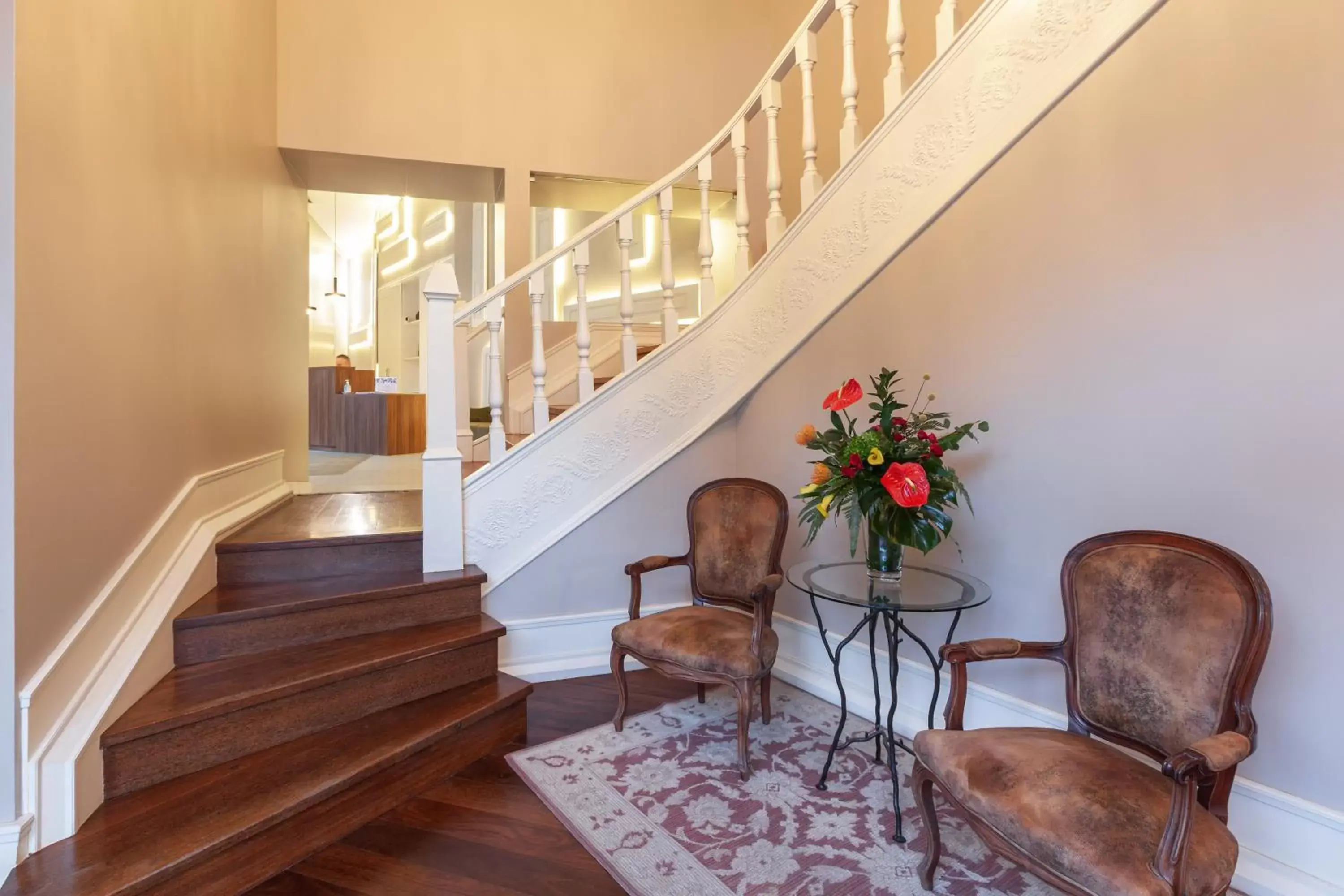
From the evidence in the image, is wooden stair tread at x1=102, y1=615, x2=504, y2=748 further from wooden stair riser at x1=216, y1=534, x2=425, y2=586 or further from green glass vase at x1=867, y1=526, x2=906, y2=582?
green glass vase at x1=867, y1=526, x2=906, y2=582

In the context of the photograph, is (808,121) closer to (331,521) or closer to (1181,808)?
(1181,808)

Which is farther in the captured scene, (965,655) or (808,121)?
(808,121)

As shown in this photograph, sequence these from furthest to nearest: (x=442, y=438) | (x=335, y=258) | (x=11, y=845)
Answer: (x=335, y=258)
(x=442, y=438)
(x=11, y=845)

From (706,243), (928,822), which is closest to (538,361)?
(706,243)

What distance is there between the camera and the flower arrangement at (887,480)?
2.03 metres

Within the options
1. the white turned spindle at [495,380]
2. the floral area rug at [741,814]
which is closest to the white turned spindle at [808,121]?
the white turned spindle at [495,380]

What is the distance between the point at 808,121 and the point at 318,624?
2890 mm

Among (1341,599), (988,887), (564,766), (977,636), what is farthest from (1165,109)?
(564,766)

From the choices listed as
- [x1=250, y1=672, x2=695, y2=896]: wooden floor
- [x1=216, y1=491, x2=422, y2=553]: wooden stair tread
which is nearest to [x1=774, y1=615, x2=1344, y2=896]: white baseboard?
[x1=250, y1=672, x2=695, y2=896]: wooden floor

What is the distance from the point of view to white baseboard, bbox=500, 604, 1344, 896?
1.60m

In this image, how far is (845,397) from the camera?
2.15m

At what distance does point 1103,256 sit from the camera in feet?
6.61

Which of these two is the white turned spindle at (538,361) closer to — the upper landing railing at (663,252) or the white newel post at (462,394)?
the upper landing railing at (663,252)

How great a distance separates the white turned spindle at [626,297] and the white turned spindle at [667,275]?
16 centimetres
